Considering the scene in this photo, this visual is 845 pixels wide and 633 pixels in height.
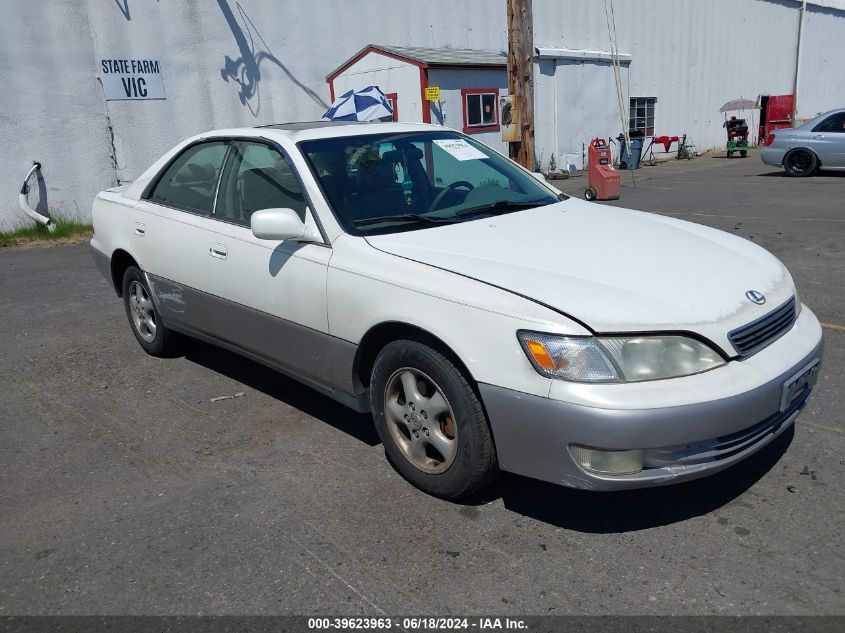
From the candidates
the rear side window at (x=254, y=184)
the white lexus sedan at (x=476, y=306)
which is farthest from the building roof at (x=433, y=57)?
the rear side window at (x=254, y=184)

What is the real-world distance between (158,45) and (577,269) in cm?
1131

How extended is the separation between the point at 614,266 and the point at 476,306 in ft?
2.18

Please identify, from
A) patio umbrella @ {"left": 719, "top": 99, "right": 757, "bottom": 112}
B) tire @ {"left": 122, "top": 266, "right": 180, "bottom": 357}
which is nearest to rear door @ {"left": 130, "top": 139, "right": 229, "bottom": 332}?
tire @ {"left": 122, "top": 266, "right": 180, "bottom": 357}

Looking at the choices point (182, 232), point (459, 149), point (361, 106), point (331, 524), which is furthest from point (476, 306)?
point (361, 106)

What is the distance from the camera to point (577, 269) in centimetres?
304

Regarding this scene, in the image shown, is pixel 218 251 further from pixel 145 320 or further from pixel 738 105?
pixel 738 105

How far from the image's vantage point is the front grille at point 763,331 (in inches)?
112

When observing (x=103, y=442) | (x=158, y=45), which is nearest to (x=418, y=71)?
(x=158, y=45)

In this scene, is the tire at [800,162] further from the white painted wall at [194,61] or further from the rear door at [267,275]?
the rear door at [267,275]

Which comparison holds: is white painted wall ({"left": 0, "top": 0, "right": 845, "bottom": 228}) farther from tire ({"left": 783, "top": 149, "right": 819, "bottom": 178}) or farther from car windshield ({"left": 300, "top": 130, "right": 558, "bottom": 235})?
car windshield ({"left": 300, "top": 130, "right": 558, "bottom": 235})

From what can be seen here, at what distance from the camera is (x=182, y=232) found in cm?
448

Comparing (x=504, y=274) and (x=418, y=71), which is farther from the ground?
(x=418, y=71)

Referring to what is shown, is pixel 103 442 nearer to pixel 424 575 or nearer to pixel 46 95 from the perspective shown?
pixel 424 575

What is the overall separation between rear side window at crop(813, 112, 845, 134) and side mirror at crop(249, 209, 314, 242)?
47.8ft
